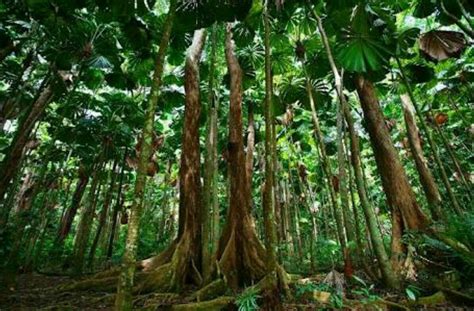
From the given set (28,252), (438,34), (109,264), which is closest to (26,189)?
(28,252)

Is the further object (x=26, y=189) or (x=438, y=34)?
(x=26, y=189)

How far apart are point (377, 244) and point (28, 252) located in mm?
11372

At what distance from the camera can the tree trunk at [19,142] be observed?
20.0 feet

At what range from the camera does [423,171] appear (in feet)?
24.3

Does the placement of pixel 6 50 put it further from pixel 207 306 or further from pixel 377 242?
pixel 377 242

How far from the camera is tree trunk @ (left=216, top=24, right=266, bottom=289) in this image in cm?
639

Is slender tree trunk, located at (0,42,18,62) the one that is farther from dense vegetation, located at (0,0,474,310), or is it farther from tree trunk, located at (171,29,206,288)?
tree trunk, located at (171,29,206,288)

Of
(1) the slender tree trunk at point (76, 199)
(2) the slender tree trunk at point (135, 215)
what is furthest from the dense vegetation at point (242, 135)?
(1) the slender tree trunk at point (76, 199)

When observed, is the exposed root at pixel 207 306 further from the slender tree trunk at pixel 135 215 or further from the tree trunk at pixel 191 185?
the slender tree trunk at pixel 135 215

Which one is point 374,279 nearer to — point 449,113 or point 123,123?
A: point 123,123

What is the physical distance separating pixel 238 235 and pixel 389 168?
123 inches

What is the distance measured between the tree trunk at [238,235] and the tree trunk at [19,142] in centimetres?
393

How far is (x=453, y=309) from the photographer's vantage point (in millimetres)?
4395

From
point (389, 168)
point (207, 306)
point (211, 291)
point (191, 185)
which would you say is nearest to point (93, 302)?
point (211, 291)
